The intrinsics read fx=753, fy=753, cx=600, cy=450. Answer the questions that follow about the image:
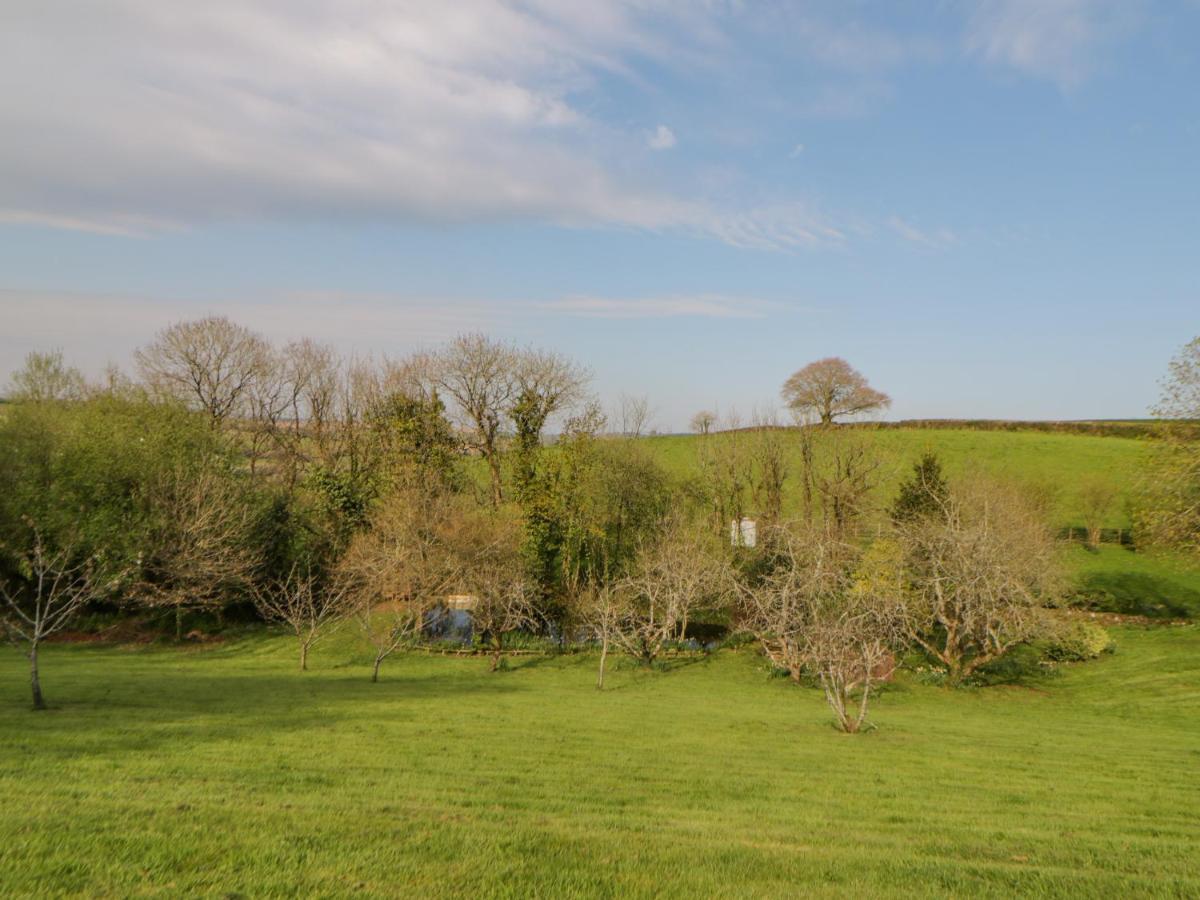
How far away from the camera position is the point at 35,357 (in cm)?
4966

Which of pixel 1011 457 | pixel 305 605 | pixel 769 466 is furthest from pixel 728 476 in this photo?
pixel 1011 457

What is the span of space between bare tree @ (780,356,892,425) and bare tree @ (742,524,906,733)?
Result: 21.7 metres

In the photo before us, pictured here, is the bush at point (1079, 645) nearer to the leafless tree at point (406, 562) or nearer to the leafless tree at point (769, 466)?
the leafless tree at point (769, 466)

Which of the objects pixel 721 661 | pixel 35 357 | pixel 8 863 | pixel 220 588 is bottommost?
pixel 721 661

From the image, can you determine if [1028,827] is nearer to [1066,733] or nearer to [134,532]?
[1066,733]

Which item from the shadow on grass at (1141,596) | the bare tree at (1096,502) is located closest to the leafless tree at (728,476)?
the shadow on grass at (1141,596)

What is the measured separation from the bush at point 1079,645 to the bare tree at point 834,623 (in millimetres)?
6709

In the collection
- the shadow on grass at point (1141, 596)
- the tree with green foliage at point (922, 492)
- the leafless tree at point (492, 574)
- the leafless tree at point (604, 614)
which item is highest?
the tree with green foliage at point (922, 492)

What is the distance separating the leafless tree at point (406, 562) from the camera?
31391 millimetres

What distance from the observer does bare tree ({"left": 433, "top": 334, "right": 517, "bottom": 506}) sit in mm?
44750

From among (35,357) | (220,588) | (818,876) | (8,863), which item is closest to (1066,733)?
(818,876)

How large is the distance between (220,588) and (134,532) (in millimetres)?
4904

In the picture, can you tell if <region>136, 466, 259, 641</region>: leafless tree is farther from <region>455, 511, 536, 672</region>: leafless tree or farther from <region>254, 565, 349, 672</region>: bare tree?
<region>455, 511, 536, 672</region>: leafless tree

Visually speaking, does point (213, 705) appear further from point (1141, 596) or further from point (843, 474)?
point (1141, 596)
